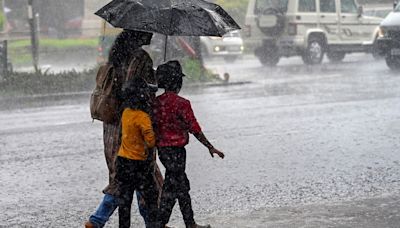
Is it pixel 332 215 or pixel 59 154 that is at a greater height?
pixel 332 215

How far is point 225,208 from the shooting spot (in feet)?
23.7

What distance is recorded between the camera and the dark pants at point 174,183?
19.4 ft

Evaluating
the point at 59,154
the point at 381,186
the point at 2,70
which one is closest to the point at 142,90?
the point at 381,186

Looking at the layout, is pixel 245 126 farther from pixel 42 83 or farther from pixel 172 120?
pixel 42 83

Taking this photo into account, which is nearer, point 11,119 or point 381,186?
point 381,186

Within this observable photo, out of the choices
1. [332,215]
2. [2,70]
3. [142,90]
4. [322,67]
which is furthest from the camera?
[322,67]

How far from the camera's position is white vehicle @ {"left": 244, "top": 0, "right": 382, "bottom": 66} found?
76.8 ft

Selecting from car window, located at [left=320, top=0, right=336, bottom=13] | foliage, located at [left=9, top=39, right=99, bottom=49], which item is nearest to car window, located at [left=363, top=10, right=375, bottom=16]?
car window, located at [left=320, top=0, right=336, bottom=13]

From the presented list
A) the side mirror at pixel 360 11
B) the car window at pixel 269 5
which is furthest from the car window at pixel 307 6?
the side mirror at pixel 360 11

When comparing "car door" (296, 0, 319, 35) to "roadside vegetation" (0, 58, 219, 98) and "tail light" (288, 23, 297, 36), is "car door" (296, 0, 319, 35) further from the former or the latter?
"roadside vegetation" (0, 58, 219, 98)

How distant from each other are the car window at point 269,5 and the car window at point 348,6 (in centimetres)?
211

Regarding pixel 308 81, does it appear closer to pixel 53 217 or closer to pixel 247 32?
pixel 247 32

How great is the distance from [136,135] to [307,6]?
18.8m

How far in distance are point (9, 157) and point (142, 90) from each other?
15.3 feet
